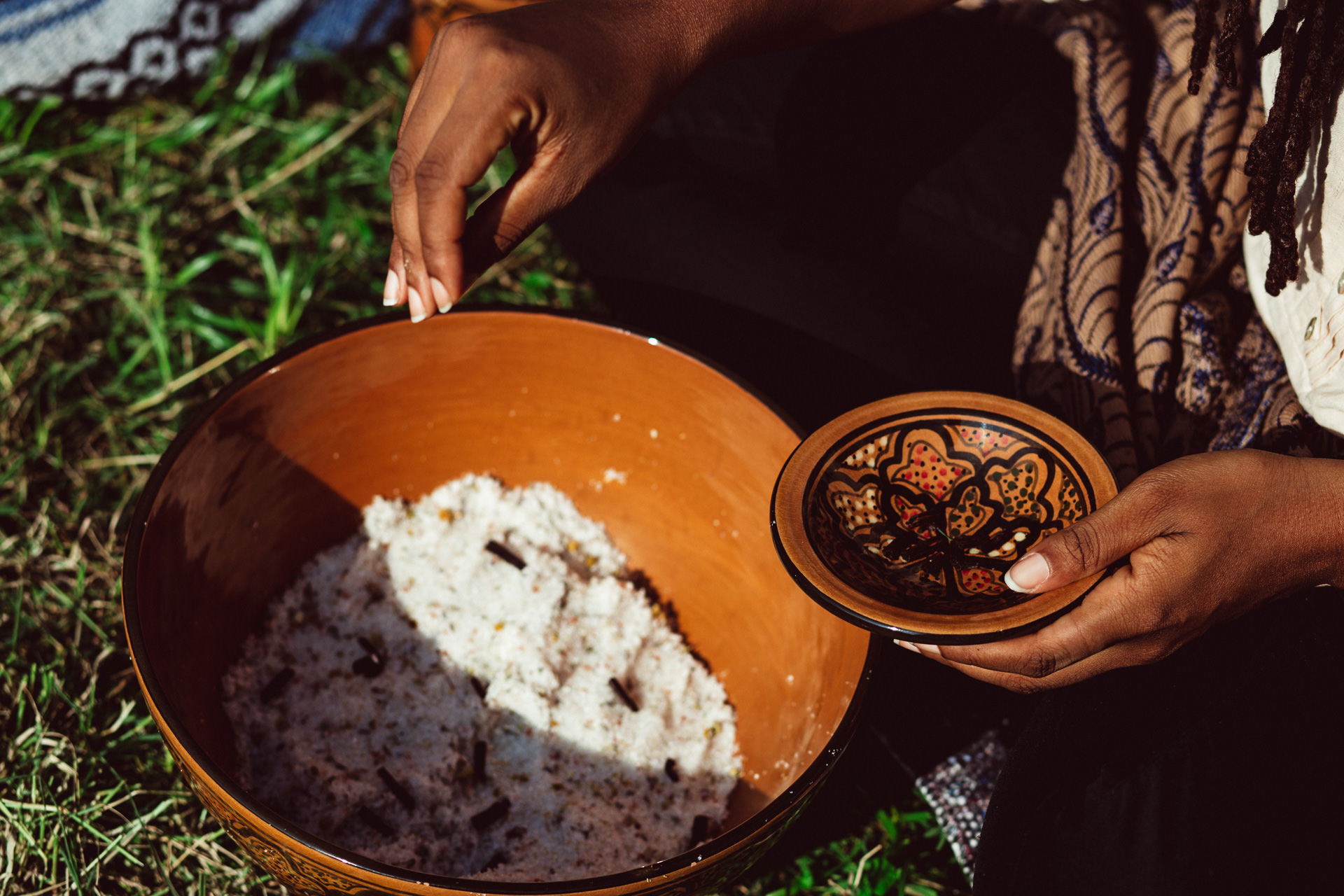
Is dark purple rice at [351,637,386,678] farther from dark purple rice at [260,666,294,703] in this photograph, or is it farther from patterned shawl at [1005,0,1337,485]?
patterned shawl at [1005,0,1337,485]

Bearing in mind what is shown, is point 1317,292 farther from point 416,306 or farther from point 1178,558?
point 416,306

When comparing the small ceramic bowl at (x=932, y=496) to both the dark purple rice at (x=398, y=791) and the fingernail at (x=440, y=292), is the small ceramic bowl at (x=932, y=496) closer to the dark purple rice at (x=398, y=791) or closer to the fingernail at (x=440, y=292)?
the fingernail at (x=440, y=292)

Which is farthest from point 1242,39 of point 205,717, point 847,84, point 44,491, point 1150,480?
point 44,491

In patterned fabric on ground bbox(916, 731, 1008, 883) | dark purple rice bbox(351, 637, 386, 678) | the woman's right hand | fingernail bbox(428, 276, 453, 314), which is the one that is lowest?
patterned fabric on ground bbox(916, 731, 1008, 883)

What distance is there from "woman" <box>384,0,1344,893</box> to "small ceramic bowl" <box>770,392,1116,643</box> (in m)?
0.09

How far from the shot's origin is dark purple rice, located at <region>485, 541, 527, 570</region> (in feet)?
4.57

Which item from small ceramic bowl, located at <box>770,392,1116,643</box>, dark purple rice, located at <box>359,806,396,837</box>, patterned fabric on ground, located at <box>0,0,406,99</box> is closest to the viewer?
small ceramic bowl, located at <box>770,392,1116,643</box>

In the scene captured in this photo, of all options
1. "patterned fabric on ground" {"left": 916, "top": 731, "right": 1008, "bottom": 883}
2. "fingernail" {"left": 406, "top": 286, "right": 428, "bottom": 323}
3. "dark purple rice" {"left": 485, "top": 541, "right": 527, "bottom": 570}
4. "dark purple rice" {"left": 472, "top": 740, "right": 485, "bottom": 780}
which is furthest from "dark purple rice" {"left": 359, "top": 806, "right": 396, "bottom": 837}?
"patterned fabric on ground" {"left": 916, "top": 731, "right": 1008, "bottom": 883}

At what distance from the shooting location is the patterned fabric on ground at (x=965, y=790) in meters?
1.40

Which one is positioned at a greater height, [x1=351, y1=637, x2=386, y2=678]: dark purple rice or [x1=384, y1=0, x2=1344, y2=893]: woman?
[x1=384, y1=0, x2=1344, y2=893]: woman

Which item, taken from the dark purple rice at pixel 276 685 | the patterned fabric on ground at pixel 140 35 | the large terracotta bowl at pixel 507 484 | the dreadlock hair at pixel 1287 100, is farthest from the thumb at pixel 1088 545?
the patterned fabric on ground at pixel 140 35

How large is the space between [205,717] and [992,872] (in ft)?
2.94

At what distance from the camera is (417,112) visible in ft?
3.37

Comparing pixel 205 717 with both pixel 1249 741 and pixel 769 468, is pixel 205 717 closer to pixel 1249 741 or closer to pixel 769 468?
pixel 769 468
